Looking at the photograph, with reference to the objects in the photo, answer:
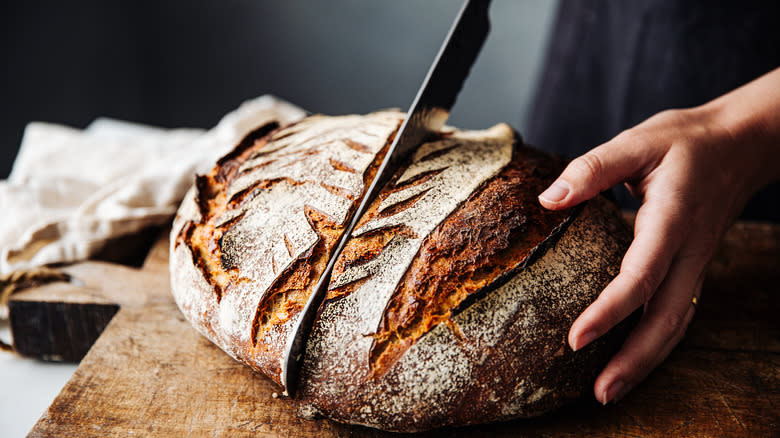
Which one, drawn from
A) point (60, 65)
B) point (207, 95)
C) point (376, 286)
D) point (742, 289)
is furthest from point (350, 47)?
point (376, 286)

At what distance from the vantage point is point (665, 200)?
0.96 m

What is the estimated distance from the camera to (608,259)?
0.98 metres

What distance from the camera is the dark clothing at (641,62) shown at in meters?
1.67

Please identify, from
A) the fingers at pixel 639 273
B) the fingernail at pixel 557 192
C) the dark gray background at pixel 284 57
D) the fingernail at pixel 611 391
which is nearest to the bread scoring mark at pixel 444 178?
the fingernail at pixel 557 192

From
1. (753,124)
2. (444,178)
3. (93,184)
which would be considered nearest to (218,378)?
(444,178)

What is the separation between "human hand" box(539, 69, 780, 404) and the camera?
0.90 meters

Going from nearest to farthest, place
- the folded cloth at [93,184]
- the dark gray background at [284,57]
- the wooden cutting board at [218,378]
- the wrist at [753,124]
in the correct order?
1. the wooden cutting board at [218,378]
2. the wrist at [753,124]
3. the folded cloth at [93,184]
4. the dark gray background at [284,57]

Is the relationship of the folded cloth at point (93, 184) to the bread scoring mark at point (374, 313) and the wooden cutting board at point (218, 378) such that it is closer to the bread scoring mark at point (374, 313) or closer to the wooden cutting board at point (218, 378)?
the wooden cutting board at point (218, 378)

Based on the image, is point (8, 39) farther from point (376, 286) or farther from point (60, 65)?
point (376, 286)

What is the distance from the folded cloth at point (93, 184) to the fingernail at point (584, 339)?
83 cm

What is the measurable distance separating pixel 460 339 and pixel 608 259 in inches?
12.8

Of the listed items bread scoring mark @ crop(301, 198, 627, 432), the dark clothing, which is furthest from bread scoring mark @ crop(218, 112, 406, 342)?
the dark clothing

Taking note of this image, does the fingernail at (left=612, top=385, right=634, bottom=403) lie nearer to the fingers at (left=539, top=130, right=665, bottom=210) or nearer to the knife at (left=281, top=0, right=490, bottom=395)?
the fingers at (left=539, top=130, right=665, bottom=210)

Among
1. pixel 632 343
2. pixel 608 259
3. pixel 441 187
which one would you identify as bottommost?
pixel 632 343
